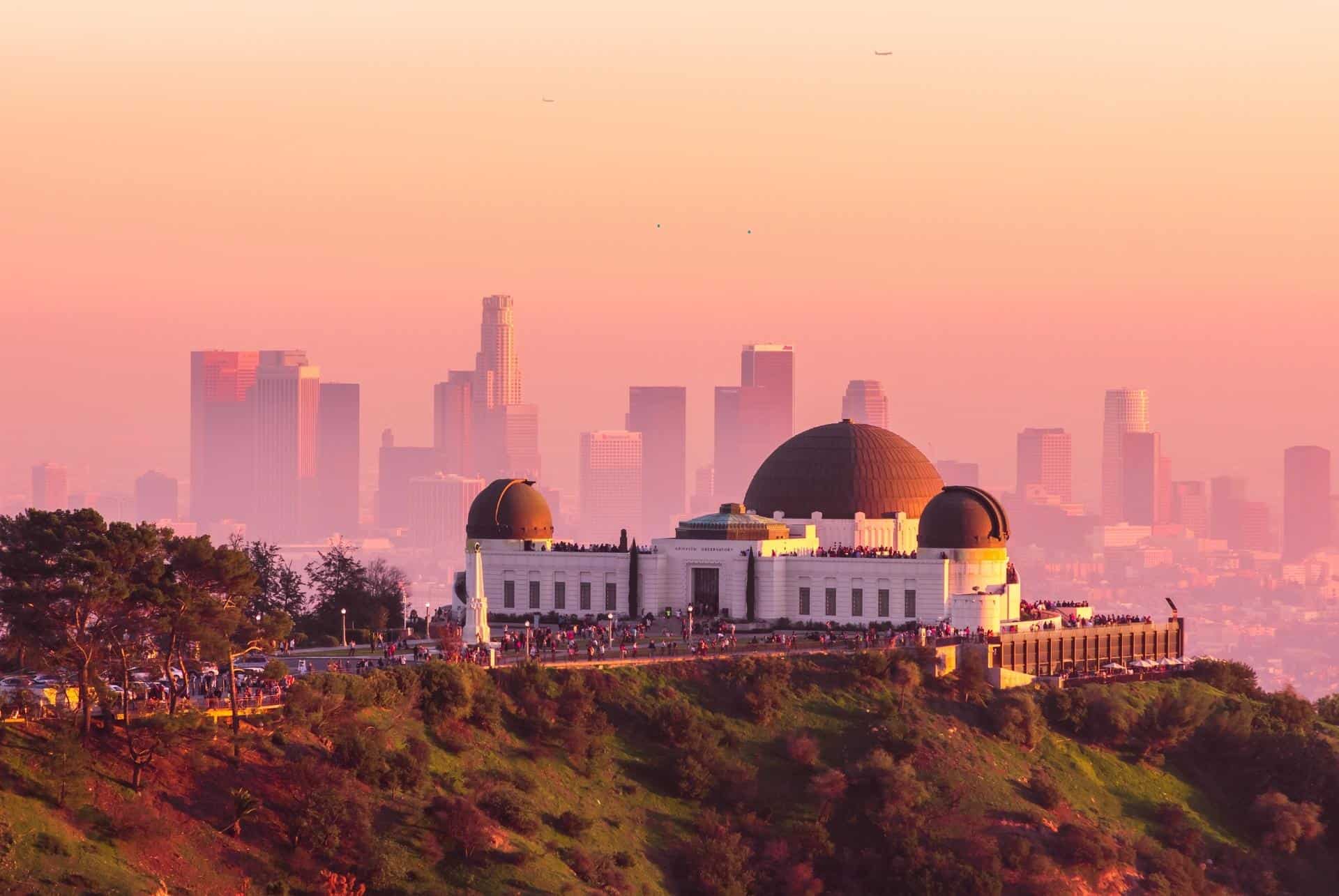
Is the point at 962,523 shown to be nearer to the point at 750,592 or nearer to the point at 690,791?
the point at 750,592

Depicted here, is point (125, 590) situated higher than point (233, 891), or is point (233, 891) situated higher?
point (125, 590)

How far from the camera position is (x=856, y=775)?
94000 mm

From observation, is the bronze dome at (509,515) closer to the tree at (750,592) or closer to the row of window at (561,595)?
the row of window at (561,595)

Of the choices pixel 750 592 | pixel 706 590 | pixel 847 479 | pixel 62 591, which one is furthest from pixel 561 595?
pixel 62 591

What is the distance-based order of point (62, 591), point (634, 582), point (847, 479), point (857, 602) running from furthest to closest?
point (847, 479) < point (634, 582) < point (857, 602) < point (62, 591)

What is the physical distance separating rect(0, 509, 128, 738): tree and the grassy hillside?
268 centimetres

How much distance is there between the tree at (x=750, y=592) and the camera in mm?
120688

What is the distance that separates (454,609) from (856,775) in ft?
125

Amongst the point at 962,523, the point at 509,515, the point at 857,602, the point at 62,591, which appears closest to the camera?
the point at 62,591

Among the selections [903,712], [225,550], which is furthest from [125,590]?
[903,712]

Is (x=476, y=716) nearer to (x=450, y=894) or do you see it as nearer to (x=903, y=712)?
(x=450, y=894)

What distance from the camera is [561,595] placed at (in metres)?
124

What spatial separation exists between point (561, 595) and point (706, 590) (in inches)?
289

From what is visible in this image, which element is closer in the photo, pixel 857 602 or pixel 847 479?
pixel 857 602
